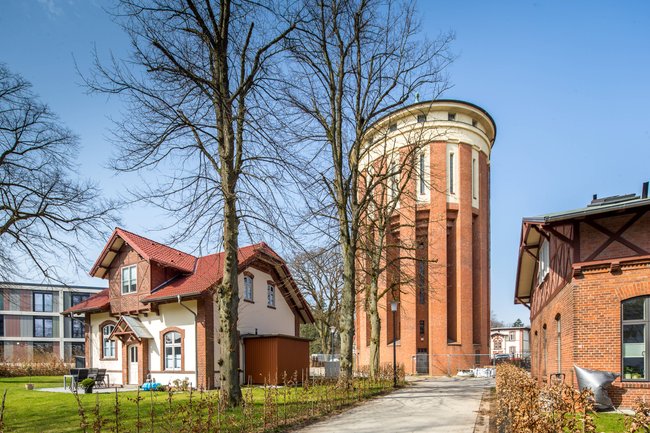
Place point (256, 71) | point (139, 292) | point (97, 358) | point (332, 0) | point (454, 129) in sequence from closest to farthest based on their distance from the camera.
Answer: point (256, 71) < point (332, 0) < point (139, 292) < point (97, 358) < point (454, 129)

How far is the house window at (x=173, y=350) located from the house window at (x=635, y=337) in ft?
59.7

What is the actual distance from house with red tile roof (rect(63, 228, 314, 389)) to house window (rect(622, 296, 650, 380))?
1338 cm

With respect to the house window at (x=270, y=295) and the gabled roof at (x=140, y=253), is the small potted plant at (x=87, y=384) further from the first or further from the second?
the house window at (x=270, y=295)

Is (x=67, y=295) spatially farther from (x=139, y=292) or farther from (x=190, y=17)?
(x=190, y=17)

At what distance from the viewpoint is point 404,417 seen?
11711 mm

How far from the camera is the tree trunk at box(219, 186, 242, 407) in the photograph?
12.6m

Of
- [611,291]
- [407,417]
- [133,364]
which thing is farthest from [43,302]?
[611,291]

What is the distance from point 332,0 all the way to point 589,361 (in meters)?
14.6

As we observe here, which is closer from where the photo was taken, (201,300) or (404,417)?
(404,417)

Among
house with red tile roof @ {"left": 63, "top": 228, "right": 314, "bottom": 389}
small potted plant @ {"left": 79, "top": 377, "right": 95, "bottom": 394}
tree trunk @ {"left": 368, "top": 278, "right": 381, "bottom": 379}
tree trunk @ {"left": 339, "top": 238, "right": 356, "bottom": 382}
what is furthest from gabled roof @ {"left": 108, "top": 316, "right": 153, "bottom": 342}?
tree trunk @ {"left": 339, "top": 238, "right": 356, "bottom": 382}

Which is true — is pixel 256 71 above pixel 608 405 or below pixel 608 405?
above

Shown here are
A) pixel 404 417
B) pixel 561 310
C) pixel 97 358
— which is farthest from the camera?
pixel 97 358

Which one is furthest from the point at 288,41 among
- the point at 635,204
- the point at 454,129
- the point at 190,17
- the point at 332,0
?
the point at 454,129

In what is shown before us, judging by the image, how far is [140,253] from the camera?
24812 mm
